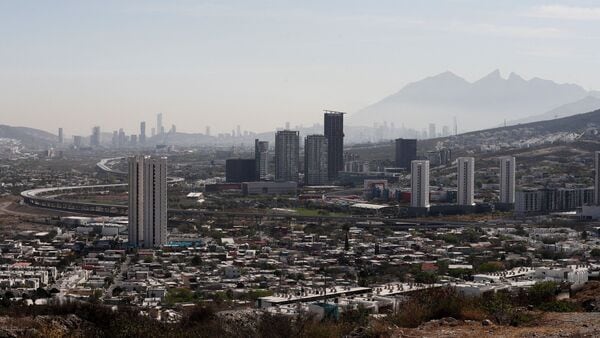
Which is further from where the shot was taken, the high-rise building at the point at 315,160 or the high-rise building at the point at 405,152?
the high-rise building at the point at 405,152

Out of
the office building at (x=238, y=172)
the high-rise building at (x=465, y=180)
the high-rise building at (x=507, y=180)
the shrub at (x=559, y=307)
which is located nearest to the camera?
the shrub at (x=559, y=307)

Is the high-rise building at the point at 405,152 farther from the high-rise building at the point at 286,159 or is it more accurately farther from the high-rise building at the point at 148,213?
the high-rise building at the point at 148,213

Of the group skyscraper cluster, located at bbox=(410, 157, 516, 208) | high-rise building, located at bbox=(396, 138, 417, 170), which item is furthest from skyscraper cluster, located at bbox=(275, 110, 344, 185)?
skyscraper cluster, located at bbox=(410, 157, 516, 208)

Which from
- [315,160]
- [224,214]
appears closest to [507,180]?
[224,214]

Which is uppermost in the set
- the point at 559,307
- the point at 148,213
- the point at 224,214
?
the point at 559,307

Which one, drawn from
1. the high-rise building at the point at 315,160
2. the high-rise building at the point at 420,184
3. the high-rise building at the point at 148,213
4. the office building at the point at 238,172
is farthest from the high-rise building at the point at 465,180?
the office building at the point at 238,172

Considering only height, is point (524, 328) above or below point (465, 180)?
below

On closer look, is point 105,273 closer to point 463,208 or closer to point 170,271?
point 170,271

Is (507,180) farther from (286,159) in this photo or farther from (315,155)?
(286,159)
